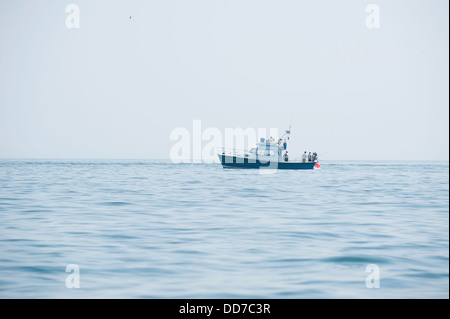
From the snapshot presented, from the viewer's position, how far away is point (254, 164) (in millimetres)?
73938

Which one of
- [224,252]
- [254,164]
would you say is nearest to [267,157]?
[254,164]

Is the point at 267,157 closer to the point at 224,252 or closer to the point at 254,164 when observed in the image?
the point at 254,164

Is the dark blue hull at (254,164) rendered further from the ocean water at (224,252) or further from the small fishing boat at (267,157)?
the ocean water at (224,252)

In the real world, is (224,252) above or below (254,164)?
above

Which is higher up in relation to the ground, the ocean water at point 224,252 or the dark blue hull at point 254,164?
the ocean water at point 224,252

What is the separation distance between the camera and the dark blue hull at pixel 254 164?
7344 cm

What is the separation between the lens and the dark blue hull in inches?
2891

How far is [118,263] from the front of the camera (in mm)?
13211

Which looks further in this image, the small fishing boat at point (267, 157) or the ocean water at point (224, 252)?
the small fishing boat at point (267, 157)

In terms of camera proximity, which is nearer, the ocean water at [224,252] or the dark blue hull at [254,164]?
the ocean water at [224,252]

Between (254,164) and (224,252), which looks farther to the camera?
(254,164)

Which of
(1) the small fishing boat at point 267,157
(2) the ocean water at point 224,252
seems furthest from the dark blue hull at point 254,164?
(2) the ocean water at point 224,252

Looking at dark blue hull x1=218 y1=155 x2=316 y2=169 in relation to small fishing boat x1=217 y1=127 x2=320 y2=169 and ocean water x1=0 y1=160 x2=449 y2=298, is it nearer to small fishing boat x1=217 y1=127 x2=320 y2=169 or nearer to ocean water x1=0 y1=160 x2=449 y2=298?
small fishing boat x1=217 y1=127 x2=320 y2=169
